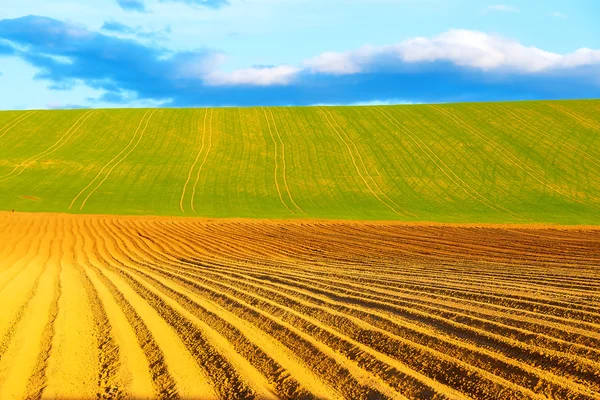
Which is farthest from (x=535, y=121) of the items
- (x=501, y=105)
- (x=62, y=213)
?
(x=62, y=213)

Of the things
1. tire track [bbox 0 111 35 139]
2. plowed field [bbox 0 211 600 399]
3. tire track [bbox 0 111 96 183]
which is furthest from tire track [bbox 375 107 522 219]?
tire track [bbox 0 111 35 139]

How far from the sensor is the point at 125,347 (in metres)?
7.52

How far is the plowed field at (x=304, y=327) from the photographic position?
600cm

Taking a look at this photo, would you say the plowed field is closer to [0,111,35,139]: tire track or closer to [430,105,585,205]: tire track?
[430,105,585,205]: tire track

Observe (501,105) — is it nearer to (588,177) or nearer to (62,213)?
(588,177)

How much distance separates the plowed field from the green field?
2117 centimetres

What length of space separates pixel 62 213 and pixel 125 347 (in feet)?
98.2

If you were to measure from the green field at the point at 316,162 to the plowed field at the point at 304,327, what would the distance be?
2117 centimetres

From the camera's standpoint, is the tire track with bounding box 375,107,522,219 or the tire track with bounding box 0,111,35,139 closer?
the tire track with bounding box 375,107,522,219

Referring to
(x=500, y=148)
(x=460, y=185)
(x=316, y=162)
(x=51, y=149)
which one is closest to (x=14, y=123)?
(x=51, y=149)

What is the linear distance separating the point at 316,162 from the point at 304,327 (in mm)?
41666

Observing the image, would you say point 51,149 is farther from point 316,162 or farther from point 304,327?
point 304,327

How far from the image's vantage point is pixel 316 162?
49.8 m

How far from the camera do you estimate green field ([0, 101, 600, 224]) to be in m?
39.7
